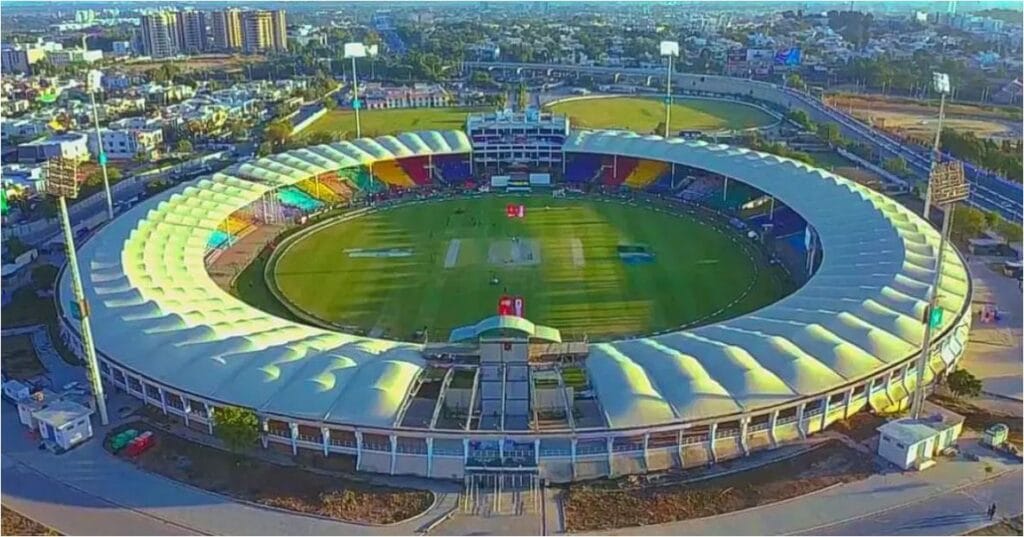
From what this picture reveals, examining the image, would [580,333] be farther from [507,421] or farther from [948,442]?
[948,442]

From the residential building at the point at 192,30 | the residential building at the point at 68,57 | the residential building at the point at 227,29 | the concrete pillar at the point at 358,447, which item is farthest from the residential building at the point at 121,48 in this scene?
the concrete pillar at the point at 358,447

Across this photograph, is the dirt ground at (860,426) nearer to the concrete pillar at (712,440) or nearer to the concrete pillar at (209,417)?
the concrete pillar at (712,440)

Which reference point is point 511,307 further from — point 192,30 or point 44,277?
point 192,30

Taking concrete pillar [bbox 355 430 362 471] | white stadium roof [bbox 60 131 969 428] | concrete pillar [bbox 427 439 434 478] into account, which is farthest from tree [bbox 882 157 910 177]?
concrete pillar [bbox 355 430 362 471]

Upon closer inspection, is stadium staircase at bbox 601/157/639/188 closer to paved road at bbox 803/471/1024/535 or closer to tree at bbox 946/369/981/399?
tree at bbox 946/369/981/399

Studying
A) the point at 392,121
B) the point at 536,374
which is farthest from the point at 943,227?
the point at 392,121

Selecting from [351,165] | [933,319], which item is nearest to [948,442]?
[933,319]
